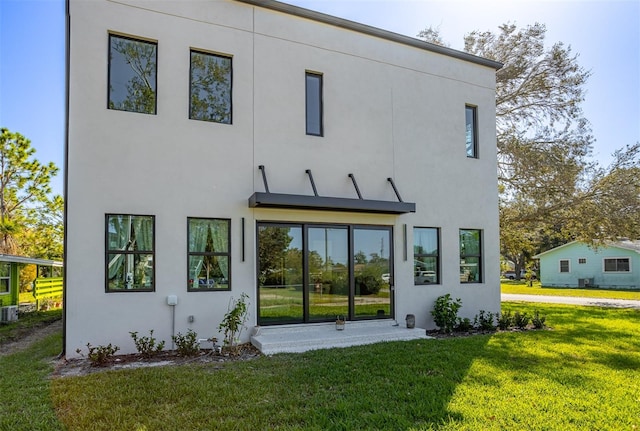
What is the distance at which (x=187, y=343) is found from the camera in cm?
757

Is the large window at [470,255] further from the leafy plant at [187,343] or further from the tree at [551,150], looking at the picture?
the tree at [551,150]

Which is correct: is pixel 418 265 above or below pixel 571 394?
above

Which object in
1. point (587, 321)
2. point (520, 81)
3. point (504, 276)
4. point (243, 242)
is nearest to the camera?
point (243, 242)

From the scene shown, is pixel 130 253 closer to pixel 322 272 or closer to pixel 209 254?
pixel 209 254

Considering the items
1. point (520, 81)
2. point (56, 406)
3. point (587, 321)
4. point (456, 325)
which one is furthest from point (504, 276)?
point (56, 406)

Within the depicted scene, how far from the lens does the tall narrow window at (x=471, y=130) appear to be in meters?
11.5

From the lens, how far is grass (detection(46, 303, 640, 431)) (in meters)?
4.50

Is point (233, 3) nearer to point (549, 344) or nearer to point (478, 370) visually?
point (478, 370)

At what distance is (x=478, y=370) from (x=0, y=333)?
10.6 m

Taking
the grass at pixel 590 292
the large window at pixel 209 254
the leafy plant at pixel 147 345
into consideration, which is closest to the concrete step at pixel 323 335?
the large window at pixel 209 254

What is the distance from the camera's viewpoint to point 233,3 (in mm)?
8758

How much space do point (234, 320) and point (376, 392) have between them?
3319 mm

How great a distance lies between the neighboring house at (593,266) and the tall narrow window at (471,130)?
21.1 m

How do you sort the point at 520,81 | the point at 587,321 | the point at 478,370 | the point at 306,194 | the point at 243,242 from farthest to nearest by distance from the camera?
the point at 520,81
the point at 587,321
the point at 306,194
the point at 243,242
the point at 478,370
